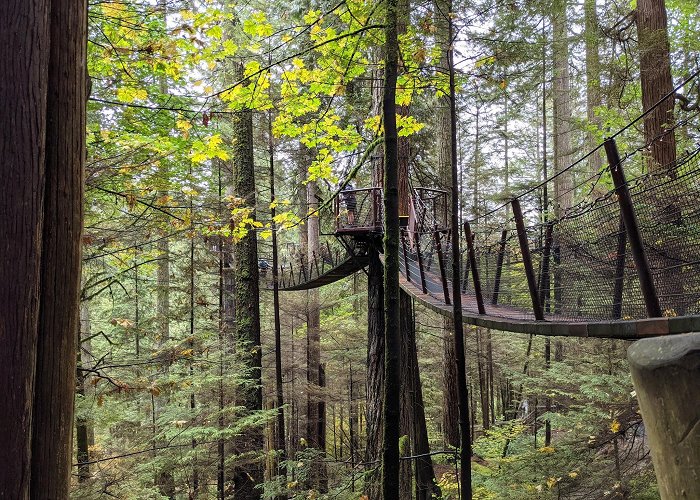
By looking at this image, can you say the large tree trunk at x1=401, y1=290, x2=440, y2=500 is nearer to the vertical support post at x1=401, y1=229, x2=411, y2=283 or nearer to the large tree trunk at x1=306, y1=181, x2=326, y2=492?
the vertical support post at x1=401, y1=229, x2=411, y2=283

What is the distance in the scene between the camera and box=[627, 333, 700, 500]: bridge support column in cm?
66

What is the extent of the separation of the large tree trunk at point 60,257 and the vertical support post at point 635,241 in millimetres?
2199

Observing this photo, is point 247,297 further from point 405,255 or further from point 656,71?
point 656,71

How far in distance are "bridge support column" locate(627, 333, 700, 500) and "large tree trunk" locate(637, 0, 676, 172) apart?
199 inches

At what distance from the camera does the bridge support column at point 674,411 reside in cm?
66

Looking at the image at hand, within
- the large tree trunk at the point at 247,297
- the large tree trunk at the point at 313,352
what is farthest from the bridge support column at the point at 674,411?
the large tree trunk at the point at 313,352

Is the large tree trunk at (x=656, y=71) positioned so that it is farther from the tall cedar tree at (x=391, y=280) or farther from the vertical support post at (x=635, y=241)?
the tall cedar tree at (x=391, y=280)

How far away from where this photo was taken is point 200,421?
17.5 ft

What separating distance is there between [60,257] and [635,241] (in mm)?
2287

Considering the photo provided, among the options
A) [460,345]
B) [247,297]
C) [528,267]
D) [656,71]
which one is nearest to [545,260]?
[528,267]

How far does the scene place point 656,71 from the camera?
504 cm

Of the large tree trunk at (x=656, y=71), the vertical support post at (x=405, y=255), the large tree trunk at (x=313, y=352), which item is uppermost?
the large tree trunk at (x=656, y=71)

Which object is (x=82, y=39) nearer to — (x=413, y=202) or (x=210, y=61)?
(x=210, y=61)

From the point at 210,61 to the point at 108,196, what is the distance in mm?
1926
